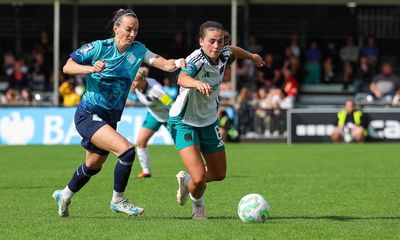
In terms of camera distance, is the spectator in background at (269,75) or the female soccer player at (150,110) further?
the spectator in background at (269,75)

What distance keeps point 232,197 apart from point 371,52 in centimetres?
2079

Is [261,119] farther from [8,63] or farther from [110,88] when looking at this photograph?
[110,88]

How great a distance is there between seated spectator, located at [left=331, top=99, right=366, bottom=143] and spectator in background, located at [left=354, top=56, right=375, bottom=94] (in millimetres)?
4054

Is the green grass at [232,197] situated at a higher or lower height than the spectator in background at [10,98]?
lower

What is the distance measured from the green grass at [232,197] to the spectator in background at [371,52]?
350 inches

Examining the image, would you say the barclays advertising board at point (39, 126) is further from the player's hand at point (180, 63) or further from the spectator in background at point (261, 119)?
the player's hand at point (180, 63)

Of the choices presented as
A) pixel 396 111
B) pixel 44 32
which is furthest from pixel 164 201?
pixel 44 32

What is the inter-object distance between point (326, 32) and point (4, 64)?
1153 cm

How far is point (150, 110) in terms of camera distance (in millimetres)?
16953

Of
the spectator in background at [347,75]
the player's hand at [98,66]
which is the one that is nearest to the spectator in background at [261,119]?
the spectator in background at [347,75]

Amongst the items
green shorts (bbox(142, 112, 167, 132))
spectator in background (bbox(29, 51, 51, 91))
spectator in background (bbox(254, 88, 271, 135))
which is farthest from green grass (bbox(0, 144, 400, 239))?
spectator in background (bbox(29, 51, 51, 91))

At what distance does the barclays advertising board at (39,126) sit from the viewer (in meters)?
28.0

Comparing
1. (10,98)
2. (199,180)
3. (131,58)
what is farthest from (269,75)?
(199,180)

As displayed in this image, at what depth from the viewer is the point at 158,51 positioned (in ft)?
116
